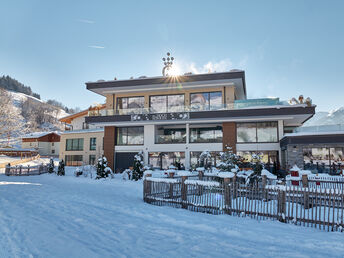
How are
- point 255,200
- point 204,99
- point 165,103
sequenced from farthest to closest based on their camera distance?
point 165,103 → point 204,99 → point 255,200

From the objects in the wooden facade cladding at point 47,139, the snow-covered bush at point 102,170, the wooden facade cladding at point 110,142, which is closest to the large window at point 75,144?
the wooden facade cladding at point 110,142

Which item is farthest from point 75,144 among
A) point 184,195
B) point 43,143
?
point 184,195

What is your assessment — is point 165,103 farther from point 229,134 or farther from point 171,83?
point 229,134

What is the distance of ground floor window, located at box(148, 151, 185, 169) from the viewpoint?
1040 inches

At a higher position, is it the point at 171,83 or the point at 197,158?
the point at 171,83

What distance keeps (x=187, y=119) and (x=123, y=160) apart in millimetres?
9281

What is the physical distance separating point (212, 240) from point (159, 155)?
2116 centimetres

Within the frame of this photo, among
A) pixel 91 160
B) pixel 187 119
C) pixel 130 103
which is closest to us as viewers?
pixel 187 119

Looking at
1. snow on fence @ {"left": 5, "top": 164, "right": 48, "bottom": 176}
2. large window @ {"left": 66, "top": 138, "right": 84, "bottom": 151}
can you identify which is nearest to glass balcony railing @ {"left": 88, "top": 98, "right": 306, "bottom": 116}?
snow on fence @ {"left": 5, "top": 164, "right": 48, "bottom": 176}

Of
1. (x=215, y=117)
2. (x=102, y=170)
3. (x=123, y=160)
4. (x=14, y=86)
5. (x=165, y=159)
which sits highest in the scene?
(x=14, y=86)

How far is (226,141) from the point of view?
24.8 meters

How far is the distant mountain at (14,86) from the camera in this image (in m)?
129

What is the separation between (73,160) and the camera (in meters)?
37.6

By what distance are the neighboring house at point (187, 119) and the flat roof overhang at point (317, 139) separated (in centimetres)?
382
